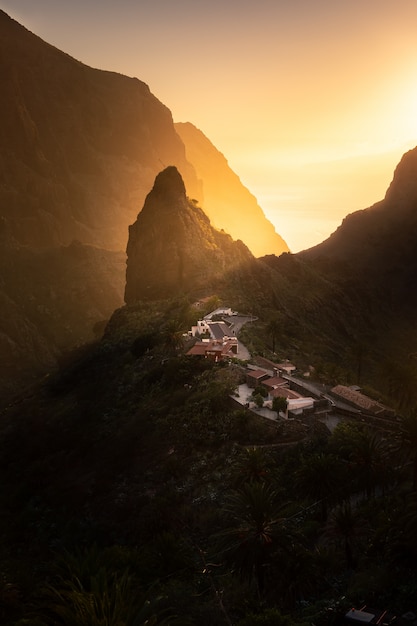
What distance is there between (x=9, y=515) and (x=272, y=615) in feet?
125

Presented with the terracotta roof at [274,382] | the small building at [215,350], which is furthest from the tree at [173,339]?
the terracotta roof at [274,382]

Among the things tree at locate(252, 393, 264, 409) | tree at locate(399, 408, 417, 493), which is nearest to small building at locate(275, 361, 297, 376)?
tree at locate(252, 393, 264, 409)

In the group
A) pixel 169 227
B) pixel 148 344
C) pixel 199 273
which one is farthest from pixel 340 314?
pixel 148 344

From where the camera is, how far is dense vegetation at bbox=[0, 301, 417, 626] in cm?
2750

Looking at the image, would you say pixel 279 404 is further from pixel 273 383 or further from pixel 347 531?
pixel 347 531

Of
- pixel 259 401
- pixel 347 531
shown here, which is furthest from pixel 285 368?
pixel 347 531

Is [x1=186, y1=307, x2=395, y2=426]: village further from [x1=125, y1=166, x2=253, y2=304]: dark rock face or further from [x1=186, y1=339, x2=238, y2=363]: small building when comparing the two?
[x1=125, y1=166, x2=253, y2=304]: dark rock face

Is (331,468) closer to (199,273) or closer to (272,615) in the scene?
(272,615)

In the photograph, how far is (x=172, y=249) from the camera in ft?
415

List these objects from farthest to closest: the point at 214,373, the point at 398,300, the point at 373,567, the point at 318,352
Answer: the point at 398,300, the point at 318,352, the point at 214,373, the point at 373,567

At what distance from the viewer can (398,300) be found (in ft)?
522

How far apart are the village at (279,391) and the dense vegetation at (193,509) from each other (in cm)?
196

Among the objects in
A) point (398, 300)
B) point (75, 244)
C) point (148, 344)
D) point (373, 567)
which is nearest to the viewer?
point (373, 567)

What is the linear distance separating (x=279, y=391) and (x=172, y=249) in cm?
7730
